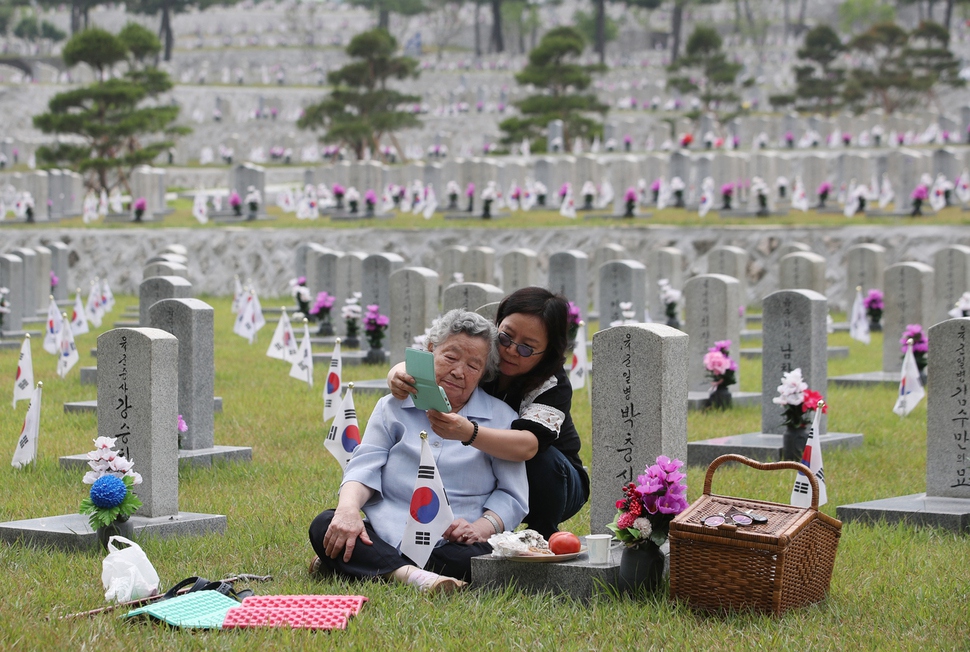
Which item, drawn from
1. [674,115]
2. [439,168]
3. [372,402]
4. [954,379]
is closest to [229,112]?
[674,115]

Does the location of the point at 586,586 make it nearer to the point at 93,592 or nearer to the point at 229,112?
the point at 93,592

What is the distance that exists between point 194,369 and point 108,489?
2.89 m

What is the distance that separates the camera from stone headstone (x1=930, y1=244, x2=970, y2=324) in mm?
16125

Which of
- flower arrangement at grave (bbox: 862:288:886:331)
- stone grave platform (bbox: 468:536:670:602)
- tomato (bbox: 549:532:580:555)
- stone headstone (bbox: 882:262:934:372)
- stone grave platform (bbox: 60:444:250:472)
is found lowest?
stone grave platform (bbox: 60:444:250:472)

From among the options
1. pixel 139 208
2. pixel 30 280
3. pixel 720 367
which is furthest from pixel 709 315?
pixel 139 208

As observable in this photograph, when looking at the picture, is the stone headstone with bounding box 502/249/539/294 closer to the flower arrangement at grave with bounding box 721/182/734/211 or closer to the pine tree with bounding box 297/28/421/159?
the flower arrangement at grave with bounding box 721/182/734/211

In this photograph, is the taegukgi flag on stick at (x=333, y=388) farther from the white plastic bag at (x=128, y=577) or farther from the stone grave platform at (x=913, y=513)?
the white plastic bag at (x=128, y=577)

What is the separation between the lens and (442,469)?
567 centimetres

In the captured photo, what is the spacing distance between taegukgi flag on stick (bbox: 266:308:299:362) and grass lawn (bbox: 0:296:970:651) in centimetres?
328

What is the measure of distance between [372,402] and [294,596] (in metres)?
6.36

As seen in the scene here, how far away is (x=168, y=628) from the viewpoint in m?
4.83

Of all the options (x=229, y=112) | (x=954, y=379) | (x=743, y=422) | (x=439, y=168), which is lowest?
(x=743, y=422)

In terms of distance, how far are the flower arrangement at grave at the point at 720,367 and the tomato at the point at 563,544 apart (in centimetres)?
601

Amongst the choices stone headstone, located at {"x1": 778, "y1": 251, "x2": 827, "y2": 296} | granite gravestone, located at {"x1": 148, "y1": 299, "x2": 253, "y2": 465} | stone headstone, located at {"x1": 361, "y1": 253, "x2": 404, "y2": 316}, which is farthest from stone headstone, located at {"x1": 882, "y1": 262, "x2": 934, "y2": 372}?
granite gravestone, located at {"x1": 148, "y1": 299, "x2": 253, "y2": 465}
